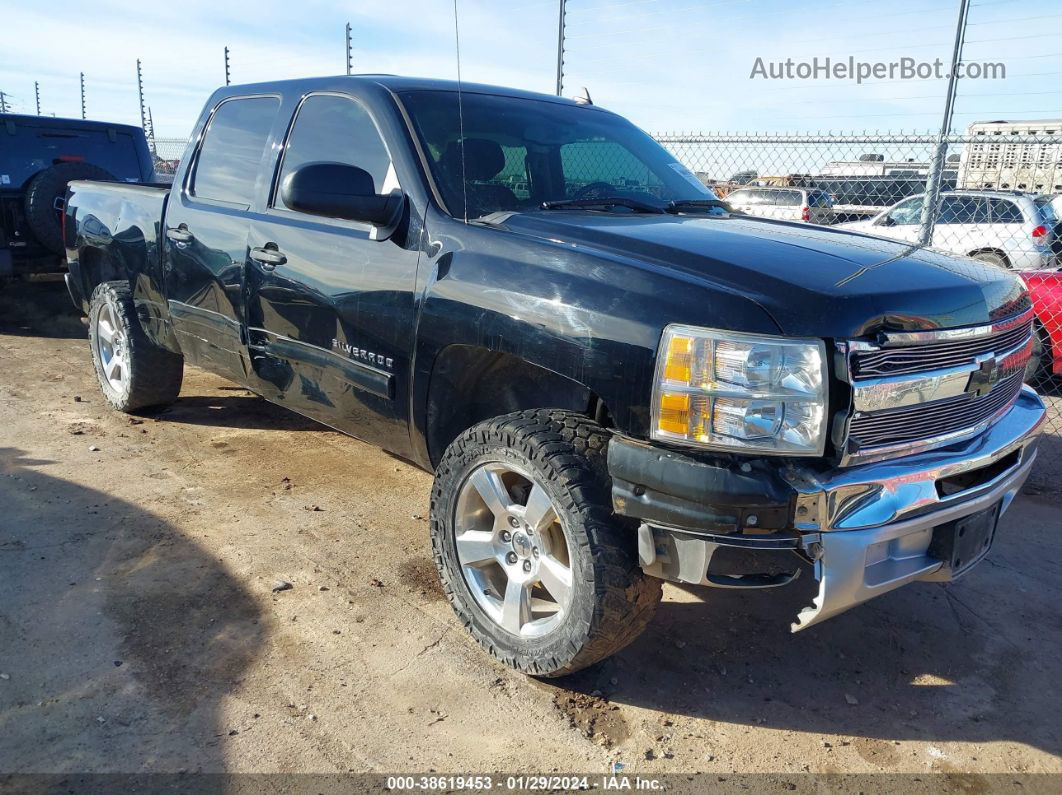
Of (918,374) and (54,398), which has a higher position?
(918,374)

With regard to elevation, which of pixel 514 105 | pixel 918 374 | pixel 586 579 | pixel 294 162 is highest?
pixel 514 105

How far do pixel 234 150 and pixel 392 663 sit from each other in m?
2.74

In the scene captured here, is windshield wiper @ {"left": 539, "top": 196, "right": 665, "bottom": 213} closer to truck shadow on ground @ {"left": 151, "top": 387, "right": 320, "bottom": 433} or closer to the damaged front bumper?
the damaged front bumper

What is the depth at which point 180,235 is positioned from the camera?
439 centimetres

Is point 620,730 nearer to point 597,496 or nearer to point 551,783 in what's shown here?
point 551,783

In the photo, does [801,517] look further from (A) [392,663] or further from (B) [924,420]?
(A) [392,663]

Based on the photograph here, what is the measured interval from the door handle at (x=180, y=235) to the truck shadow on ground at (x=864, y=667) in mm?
2947

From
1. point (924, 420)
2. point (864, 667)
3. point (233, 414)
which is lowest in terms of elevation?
point (864, 667)

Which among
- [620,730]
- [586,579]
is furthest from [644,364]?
[620,730]

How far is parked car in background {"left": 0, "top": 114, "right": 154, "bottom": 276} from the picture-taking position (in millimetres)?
7395

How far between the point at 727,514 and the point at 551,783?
904 millimetres

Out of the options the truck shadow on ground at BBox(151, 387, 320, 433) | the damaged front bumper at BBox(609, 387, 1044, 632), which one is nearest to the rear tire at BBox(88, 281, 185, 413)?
the truck shadow on ground at BBox(151, 387, 320, 433)

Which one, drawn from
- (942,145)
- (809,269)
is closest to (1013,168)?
(942,145)

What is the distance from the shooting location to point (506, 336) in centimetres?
270
